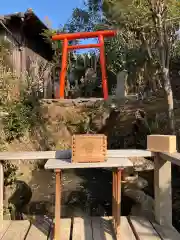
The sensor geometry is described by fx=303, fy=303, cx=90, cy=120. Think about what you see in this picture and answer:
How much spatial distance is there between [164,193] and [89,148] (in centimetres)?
107

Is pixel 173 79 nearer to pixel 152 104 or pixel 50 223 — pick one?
pixel 152 104

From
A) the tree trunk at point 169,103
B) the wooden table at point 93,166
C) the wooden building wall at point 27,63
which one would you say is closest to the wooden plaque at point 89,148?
the wooden table at point 93,166

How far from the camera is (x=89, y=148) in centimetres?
289

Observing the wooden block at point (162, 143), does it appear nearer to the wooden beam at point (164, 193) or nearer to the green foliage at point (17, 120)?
A: the wooden beam at point (164, 193)

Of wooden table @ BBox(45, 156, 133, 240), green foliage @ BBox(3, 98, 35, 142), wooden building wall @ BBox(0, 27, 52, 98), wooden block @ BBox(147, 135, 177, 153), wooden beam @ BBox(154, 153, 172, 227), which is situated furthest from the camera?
wooden building wall @ BBox(0, 27, 52, 98)

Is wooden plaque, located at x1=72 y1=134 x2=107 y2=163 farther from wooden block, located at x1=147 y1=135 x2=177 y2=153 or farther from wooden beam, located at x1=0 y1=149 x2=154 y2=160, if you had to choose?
wooden block, located at x1=147 y1=135 x2=177 y2=153

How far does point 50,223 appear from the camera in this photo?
11.4 ft

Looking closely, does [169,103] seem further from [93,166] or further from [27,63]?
[27,63]

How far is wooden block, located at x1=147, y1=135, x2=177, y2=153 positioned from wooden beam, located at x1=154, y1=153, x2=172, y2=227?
178 millimetres

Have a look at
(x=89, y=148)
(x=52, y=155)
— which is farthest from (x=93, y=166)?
(x=52, y=155)

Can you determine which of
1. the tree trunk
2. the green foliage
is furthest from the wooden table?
the green foliage

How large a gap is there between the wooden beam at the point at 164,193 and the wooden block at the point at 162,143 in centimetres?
18

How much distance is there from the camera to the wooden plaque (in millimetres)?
2867

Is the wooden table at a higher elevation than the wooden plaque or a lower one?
lower
